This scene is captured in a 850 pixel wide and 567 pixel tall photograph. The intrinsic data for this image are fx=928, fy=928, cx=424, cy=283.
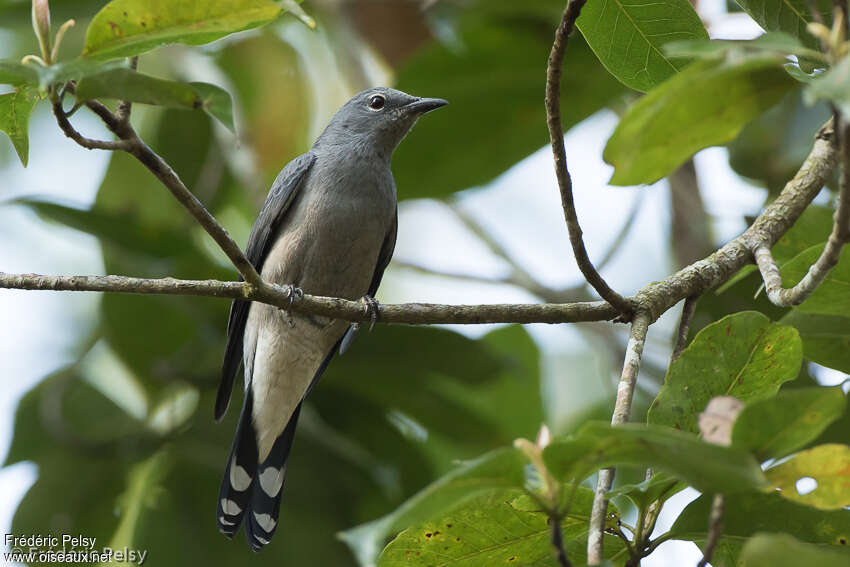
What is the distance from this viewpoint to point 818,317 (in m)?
3.61

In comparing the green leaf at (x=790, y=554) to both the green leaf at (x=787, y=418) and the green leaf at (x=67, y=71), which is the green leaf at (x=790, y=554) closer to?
the green leaf at (x=787, y=418)

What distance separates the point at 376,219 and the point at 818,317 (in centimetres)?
267

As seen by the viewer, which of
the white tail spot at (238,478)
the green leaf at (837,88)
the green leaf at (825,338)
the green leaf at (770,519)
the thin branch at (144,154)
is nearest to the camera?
the green leaf at (837,88)

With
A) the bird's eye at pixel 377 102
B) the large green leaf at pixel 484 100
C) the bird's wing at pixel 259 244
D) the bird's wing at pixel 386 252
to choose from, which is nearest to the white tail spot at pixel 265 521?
the bird's wing at pixel 259 244

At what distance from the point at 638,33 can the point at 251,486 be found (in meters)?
3.39

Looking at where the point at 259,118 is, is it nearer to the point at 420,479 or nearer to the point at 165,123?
the point at 165,123

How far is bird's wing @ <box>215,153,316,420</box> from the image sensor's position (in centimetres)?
541

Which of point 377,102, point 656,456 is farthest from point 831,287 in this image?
point 377,102

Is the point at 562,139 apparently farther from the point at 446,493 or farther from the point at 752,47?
the point at 446,493

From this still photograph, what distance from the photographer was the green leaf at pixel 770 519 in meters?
2.62

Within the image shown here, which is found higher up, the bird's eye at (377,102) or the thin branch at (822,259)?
the thin branch at (822,259)

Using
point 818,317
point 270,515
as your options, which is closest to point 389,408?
point 270,515

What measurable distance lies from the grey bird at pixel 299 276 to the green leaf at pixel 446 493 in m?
3.28

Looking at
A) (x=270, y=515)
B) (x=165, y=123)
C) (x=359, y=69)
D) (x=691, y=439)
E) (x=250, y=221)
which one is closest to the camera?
(x=691, y=439)
